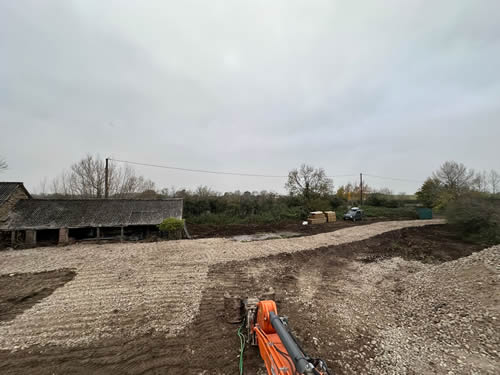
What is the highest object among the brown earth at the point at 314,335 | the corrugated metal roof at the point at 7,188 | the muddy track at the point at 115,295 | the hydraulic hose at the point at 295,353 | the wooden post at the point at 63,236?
the corrugated metal roof at the point at 7,188

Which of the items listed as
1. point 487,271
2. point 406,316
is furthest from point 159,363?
point 487,271

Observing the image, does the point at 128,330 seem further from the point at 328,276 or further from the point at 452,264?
the point at 452,264

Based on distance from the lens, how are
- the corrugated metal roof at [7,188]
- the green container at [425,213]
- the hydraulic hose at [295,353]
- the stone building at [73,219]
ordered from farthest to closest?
the green container at [425,213], the corrugated metal roof at [7,188], the stone building at [73,219], the hydraulic hose at [295,353]

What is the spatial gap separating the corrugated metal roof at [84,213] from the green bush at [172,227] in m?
0.70

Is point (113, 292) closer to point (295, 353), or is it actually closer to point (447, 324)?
point (295, 353)

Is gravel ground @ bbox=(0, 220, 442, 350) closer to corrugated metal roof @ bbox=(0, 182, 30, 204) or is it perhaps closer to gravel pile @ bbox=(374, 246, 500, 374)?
gravel pile @ bbox=(374, 246, 500, 374)

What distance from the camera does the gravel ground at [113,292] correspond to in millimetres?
3793

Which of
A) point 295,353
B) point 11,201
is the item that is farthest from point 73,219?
point 295,353

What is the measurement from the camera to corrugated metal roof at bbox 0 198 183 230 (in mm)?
11180

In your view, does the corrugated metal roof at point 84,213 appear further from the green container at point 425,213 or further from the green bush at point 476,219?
the green container at point 425,213

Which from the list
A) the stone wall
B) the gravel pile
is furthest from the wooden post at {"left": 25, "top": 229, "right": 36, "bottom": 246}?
the gravel pile

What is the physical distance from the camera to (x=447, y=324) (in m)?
3.99

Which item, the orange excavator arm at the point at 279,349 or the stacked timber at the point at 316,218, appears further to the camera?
the stacked timber at the point at 316,218

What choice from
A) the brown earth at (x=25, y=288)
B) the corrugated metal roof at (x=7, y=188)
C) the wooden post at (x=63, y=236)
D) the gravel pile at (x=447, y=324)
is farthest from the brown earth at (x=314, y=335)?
the corrugated metal roof at (x=7, y=188)
